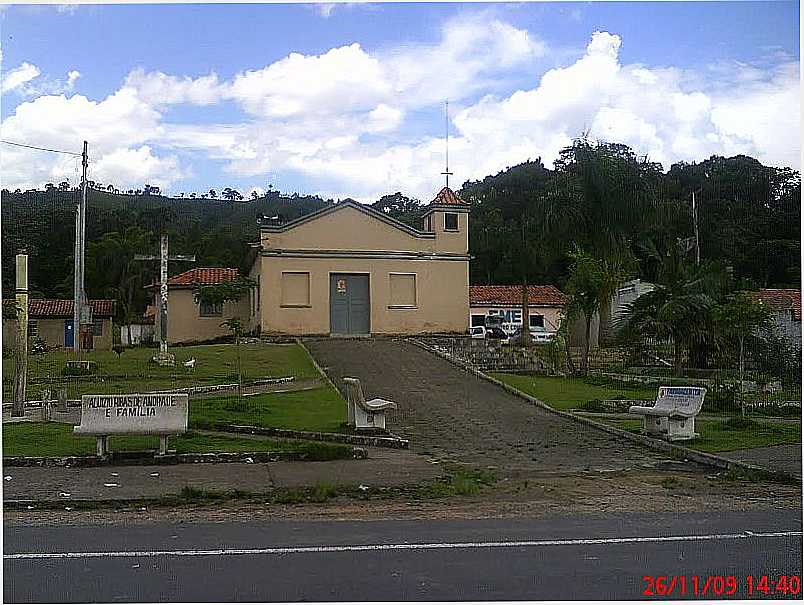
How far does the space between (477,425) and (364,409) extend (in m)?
2.28

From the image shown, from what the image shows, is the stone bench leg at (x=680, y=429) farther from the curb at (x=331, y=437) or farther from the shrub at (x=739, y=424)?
the curb at (x=331, y=437)

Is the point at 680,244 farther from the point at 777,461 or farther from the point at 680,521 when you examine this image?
the point at 680,521

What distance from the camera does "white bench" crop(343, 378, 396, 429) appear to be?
12.9 m

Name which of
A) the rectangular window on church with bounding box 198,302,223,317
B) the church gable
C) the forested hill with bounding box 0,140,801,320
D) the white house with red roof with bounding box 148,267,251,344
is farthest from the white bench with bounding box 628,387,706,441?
the rectangular window on church with bounding box 198,302,223,317

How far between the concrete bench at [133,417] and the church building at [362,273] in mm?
20055

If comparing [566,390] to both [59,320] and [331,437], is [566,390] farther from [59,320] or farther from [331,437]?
[59,320]

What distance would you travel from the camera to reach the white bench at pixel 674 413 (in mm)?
12852

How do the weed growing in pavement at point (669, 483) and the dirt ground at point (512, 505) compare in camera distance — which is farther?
the weed growing in pavement at point (669, 483)

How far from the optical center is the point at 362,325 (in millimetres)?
32094

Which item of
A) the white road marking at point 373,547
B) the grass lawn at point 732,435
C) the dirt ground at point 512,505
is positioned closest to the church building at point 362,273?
the grass lawn at point 732,435

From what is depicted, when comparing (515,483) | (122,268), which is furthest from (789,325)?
(122,268)

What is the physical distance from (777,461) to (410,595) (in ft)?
22.4

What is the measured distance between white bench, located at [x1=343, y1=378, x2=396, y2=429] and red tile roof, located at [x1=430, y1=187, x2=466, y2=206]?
19563 millimetres
